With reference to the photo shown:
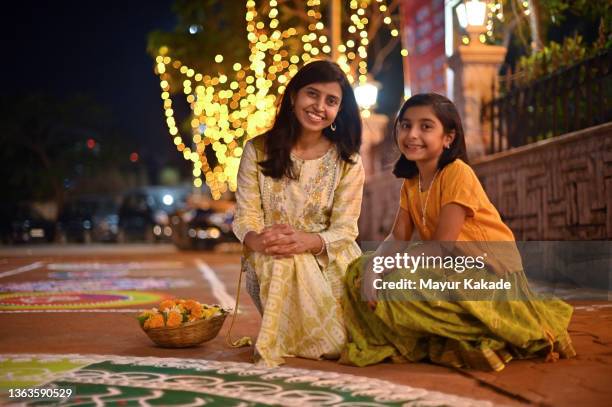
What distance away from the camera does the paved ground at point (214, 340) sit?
12.3ft

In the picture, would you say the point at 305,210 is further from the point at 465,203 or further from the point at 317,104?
the point at 465,203

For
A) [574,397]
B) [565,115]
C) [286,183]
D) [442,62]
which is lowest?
[574,397]

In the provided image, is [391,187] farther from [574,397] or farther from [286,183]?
[574,397]

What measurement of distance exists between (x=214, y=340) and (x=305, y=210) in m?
1.11

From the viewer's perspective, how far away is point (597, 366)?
13.9ft

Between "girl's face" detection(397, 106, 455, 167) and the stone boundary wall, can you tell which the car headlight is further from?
"girl's face" detection(397, 106, 455, 167)

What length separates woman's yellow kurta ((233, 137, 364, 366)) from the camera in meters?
4.64

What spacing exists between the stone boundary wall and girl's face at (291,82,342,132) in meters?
4.23

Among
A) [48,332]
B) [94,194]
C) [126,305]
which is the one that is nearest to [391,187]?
[126,305]

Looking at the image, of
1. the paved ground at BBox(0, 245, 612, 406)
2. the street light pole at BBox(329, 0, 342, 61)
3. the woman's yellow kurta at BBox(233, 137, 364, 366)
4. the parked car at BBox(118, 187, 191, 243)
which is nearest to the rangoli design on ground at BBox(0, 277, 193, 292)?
the paved ground at BBox(0, 245, 612, 406)

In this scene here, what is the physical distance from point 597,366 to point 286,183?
2011mm

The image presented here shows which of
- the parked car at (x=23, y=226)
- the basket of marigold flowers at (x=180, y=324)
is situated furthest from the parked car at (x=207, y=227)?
the basket of marigold flowers at (x=180, y=324)

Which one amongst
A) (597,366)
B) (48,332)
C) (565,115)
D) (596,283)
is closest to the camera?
(597,366)

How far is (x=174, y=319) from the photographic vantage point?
16.4 ft
